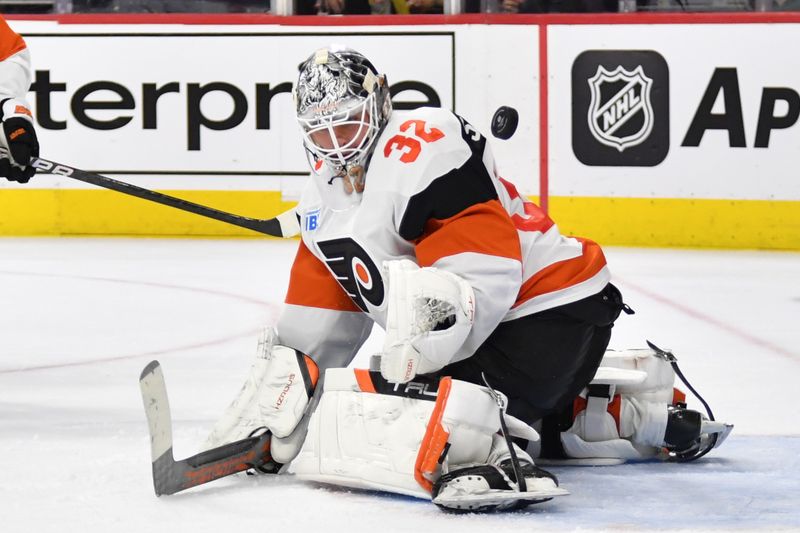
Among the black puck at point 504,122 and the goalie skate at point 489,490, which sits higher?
the black puck at point 504,122

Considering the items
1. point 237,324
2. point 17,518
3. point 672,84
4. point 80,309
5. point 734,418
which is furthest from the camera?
point 672,84

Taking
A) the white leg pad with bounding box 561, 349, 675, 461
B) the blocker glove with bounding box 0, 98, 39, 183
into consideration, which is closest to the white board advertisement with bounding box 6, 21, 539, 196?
the blocker glove with bounding box 0, 98, 39, 183

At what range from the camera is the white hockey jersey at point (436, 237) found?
2215 millimetres

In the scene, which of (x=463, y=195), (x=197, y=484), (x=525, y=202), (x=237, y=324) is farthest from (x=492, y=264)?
(x=237, y=324)

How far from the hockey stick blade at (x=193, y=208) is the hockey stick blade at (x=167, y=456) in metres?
0.49

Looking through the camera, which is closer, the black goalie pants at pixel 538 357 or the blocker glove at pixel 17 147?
the black goalie pants at pixel 538 357

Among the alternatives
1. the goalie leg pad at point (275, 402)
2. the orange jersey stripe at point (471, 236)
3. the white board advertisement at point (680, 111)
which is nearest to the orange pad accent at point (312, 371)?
the goalie leg pad at point (275, 402)

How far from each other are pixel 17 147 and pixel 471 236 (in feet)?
5.30

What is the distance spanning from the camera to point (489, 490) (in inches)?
83.3

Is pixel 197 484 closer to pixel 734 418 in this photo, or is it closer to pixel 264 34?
pixel 734 418

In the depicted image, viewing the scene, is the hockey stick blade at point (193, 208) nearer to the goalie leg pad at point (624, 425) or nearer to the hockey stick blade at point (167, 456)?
the hockey stick blade at point (167, 456)

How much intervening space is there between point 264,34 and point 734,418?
4101 mm

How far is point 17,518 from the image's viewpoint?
211 cm

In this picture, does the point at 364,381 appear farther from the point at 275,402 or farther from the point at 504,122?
the point at 504,122
